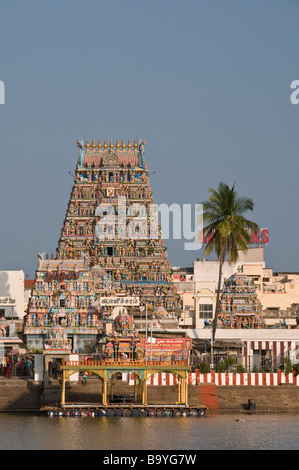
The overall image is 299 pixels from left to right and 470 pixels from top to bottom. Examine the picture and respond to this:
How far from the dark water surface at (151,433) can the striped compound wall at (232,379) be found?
588cm

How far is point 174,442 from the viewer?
74625 mm

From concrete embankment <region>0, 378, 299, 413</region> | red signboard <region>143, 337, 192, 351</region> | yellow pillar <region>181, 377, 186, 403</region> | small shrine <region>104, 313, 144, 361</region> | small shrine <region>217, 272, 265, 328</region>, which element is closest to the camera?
yellow pillar <region>181, 377, 186, 403</region>

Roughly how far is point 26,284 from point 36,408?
Answer: 69.0m

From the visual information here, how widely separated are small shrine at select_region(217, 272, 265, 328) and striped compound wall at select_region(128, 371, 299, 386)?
22.8 metres

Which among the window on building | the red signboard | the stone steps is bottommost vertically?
the stone steps

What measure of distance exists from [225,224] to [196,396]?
23.3 meters

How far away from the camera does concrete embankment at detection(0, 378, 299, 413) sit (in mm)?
93000

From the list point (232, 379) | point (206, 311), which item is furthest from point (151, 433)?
point (206, 311)

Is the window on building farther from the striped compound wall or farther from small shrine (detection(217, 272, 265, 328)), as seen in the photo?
the striped compound wall

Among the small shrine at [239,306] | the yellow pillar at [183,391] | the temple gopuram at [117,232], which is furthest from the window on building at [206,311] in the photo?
the yellow pillar at [183,391]

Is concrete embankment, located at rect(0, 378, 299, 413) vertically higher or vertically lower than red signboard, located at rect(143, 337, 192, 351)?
lower

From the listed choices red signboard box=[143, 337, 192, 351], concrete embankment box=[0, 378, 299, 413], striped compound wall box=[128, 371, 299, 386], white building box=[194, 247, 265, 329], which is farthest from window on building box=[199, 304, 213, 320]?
concrete embankment box=[0, 378, 299, 413]
